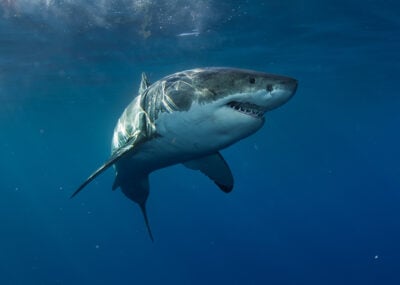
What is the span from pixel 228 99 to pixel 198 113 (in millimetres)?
469

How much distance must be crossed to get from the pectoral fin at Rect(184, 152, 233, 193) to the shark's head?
2.08 metres

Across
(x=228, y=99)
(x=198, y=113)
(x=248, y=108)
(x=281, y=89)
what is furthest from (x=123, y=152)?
(x=281, y=89)

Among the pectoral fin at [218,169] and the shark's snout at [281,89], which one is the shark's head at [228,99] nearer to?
the shark's snout at [281,89]

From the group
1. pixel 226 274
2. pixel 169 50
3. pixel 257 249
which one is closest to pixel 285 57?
pixel 169 50

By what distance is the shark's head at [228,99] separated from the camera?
3912 millimetres

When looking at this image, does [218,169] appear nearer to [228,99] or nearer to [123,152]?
[123,152]

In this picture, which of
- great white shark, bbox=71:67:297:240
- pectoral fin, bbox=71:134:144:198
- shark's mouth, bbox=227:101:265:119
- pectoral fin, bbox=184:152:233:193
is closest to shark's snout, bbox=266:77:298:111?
great white shark, bbox=71:67:297:240

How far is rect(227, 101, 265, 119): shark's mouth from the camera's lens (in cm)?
410

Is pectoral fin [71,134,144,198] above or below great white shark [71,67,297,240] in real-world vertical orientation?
below

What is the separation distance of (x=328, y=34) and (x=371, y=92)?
22388 millimetres

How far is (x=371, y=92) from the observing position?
130 ft

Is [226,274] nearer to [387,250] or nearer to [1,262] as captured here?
[387,250]

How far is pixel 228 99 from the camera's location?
4105mm

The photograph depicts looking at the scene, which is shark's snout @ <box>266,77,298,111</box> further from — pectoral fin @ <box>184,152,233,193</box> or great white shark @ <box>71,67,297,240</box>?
pectoral fin @ <box>184,152,233,193</box>
